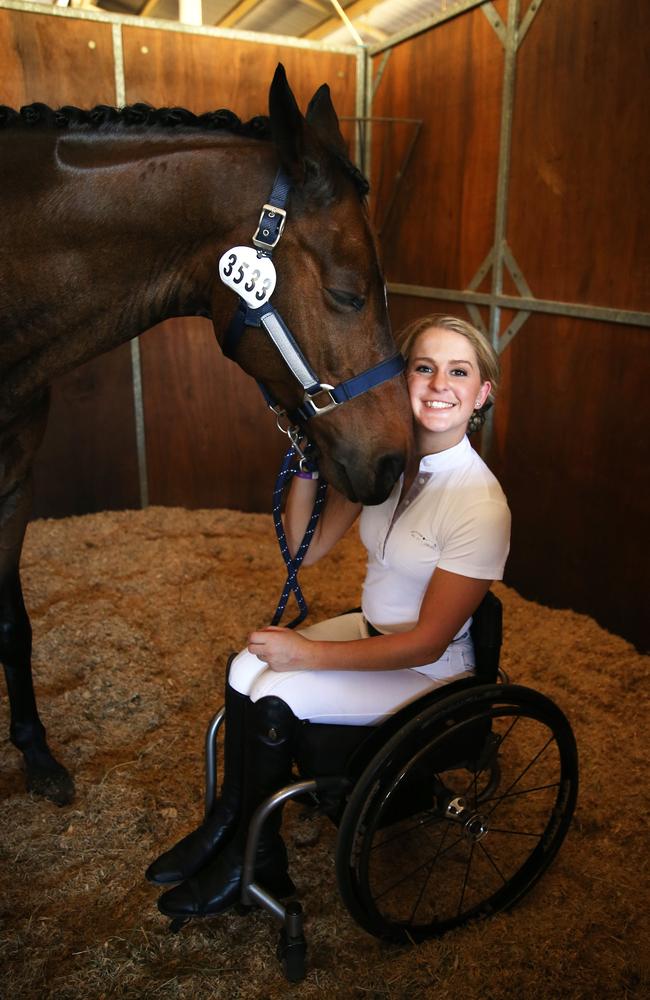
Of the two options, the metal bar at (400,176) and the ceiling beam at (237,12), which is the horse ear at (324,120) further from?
the ceiling beam at (237,12)

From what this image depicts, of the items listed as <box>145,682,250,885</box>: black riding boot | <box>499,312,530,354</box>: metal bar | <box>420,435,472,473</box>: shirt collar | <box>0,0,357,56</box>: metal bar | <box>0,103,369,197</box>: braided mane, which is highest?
<box>0,0,357,56</box>: metal bar

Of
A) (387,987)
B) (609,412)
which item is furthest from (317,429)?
(609,412)

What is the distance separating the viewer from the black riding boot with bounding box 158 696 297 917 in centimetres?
125

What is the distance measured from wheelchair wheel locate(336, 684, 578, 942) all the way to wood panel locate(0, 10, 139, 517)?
8.37ft

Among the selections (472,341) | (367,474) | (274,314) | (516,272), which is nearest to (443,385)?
(472,341)

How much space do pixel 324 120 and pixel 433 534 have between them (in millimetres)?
744

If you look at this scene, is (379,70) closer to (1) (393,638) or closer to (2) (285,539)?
(2) (285,539)

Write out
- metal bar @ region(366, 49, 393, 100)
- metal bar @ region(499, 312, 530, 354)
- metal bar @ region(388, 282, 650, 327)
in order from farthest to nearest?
metal bar @ region(366, 49, 393, 100) < metal bar @ region(499, 312, 530, 354) < metal bar @ region(388, 282, 650, 327)

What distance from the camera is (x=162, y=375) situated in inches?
147

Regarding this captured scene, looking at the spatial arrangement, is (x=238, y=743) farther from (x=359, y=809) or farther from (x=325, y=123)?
(x=325, y=123)

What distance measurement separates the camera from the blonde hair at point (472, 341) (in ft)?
4.55

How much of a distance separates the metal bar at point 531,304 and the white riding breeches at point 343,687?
146cm

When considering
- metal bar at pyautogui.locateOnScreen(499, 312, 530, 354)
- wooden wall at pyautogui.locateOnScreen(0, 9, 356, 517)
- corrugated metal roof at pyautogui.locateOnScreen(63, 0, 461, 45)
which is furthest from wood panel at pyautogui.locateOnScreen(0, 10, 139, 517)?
metal bar at pyautogui.locateOnScreen(499, 312, 530, 354)

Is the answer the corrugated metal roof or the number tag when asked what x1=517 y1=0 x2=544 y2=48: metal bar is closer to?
the corrugated metal roof
